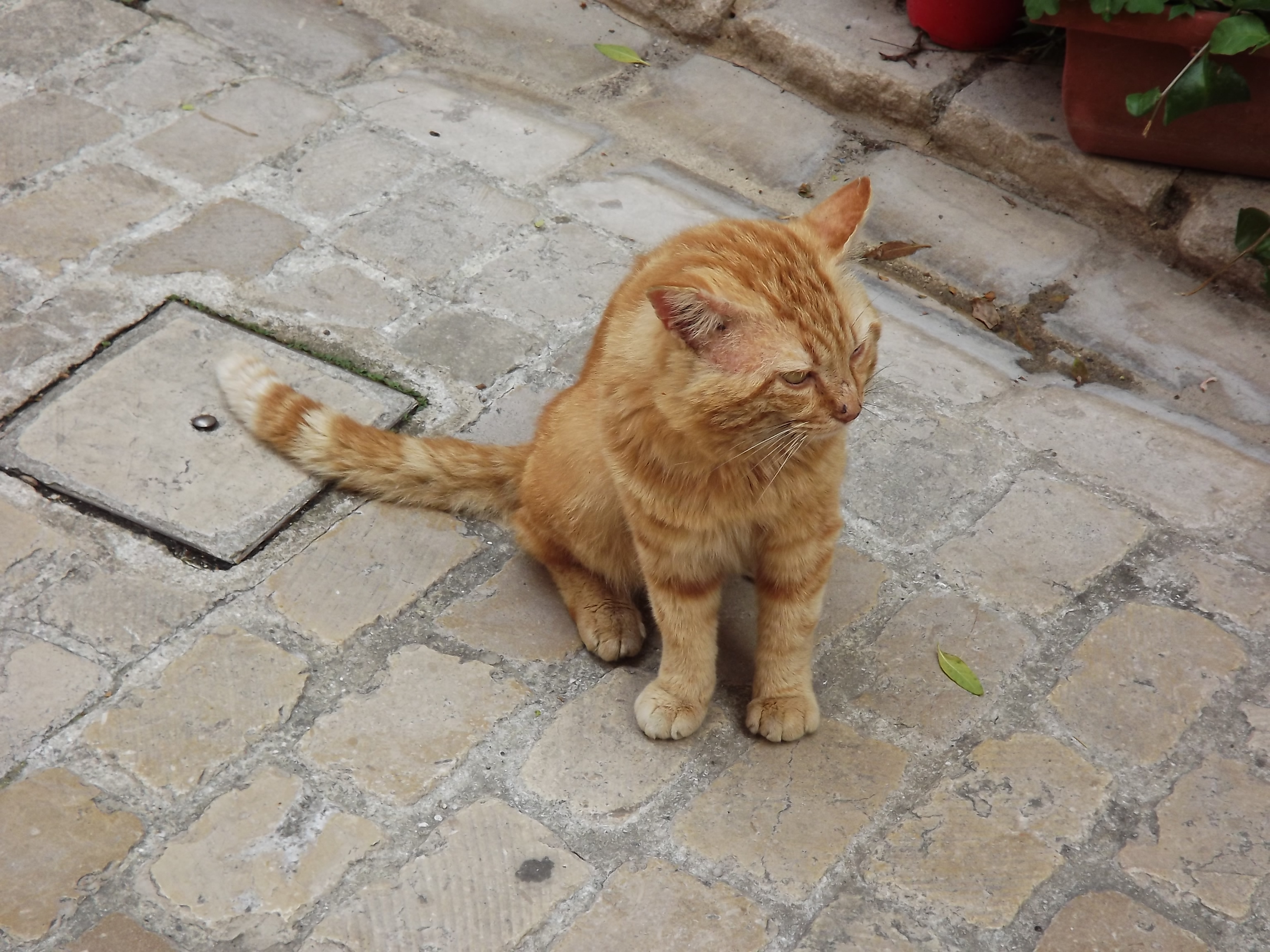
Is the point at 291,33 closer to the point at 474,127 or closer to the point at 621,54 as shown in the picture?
the point at 474,127

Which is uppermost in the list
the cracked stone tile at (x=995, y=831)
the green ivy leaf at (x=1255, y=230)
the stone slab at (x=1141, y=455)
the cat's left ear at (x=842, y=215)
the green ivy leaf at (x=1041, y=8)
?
the green ivy leaf at (x=1041, y=8)

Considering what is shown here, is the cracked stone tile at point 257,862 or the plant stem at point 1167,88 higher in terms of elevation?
the plant stem at point 1167,88

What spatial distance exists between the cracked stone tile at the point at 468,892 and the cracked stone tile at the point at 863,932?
448 mm

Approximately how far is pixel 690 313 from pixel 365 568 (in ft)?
3.98

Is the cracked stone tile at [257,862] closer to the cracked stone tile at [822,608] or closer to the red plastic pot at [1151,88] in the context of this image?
the cracked stone tile at [822,608]

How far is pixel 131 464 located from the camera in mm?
2975

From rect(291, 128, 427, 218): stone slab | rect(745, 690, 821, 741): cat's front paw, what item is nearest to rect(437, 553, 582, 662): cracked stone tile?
rect(745, 690, 821, 741): cat's front paw

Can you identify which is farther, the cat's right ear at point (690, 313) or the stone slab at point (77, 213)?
the stone slab at point (77, 213)

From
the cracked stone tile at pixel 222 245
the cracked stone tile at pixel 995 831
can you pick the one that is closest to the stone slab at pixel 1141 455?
the cracked stone tile at pixel 995 831

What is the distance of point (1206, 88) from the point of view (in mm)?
3410

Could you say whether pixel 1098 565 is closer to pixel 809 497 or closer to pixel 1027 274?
pixel 809 497

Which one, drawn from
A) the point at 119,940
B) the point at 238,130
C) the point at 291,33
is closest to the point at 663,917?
the point at 119,940

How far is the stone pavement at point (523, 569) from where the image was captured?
7.36ft

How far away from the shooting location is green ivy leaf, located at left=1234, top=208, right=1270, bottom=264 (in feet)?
11.4
